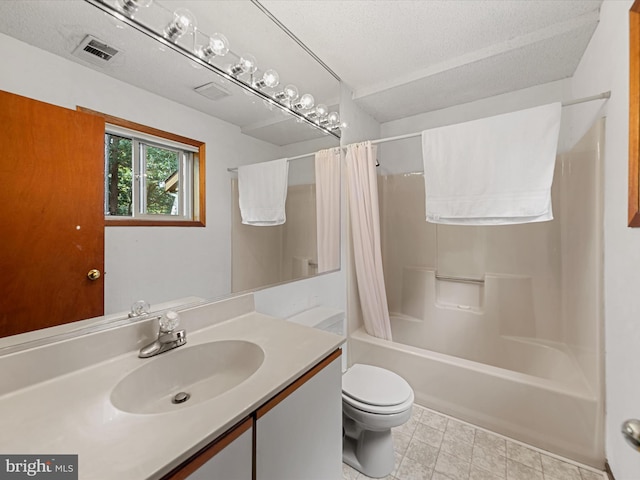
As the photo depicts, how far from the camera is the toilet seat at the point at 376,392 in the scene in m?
1.26

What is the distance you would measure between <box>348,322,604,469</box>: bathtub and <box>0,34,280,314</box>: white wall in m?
1.38

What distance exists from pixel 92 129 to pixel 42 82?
15 cm

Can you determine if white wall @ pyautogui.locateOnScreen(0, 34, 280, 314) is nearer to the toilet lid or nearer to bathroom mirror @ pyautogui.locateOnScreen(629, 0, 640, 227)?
the toilet lid

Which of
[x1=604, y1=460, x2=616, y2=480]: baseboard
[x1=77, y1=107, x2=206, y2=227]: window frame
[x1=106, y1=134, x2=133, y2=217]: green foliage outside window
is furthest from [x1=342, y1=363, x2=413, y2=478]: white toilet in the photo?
[x1=106, y1=134, x2=133, y2=217]: green foliage outside window

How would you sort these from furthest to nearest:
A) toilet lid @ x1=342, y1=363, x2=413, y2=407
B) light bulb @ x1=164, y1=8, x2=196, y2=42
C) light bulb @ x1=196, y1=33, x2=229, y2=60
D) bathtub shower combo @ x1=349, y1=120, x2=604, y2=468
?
bathtub shower combo @ x1=349, y1=120, x2=604, y2=468 → toilet lid @ x1=342, y1=363, x2=413, y2=407 → light bulb @ x1=196, y1=33, x2=229, y2=60 → light bulb @ x1=164, y1=8, x2=196, y2=42

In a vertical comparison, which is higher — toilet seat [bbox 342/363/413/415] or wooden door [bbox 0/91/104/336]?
wooden door [bbox 0/91/104/336]

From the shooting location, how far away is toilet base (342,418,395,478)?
1329mm

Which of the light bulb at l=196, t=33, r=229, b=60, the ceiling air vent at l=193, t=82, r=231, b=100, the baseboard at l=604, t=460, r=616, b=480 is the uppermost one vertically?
the light bulb at l=196, t=33, r=229, b=60

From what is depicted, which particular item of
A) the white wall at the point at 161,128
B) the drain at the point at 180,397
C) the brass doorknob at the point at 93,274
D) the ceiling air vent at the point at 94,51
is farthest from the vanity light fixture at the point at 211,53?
the drain at the point at 180,397

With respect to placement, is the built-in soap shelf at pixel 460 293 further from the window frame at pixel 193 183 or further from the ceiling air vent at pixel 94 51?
the ceiling air vent at pixel 94 51

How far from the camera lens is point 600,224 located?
1.38 meters

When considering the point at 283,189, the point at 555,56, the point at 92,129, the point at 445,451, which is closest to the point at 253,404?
the point at 92,129

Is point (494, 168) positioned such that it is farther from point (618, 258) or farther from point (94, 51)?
point (94, 51)

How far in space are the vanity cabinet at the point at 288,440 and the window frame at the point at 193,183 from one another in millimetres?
745
